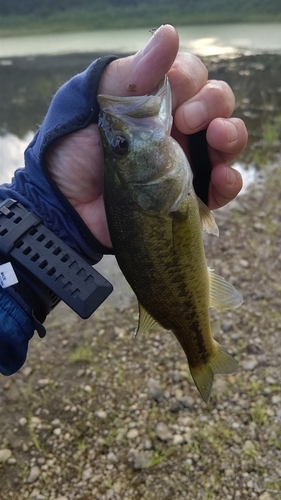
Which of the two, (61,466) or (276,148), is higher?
(61,466)

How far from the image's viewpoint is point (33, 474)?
3139 millimetres

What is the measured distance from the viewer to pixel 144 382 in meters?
3.75

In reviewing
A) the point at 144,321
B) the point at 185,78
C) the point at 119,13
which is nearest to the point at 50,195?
the point at 144,321

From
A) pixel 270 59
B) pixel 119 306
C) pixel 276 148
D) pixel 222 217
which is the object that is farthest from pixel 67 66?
pixel 119 306

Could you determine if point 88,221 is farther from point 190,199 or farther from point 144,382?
point 144,382

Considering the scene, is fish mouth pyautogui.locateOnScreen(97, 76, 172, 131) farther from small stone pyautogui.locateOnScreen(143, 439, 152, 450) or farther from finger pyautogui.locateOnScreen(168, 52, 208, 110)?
small stone pyautogui.locateOnScreen(143, 439, 152, 450)

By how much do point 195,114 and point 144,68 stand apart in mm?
354

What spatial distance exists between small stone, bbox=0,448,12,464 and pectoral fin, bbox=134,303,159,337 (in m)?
1.89

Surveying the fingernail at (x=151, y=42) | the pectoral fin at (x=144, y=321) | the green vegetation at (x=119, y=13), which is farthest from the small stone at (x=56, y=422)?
the green vegetation at (x=119, y=13)

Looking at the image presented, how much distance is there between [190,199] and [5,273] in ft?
2.98

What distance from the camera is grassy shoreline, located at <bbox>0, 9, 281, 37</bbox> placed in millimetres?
27500

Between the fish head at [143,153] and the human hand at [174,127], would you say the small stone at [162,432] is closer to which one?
the human hand at [174,127]

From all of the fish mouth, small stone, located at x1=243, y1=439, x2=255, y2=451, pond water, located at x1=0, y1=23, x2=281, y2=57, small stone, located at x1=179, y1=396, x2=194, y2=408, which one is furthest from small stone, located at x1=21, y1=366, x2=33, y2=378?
pond water, located at x1=0, y1=23, x2=281, y2=57

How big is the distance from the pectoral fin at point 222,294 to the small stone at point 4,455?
83.0 inches
